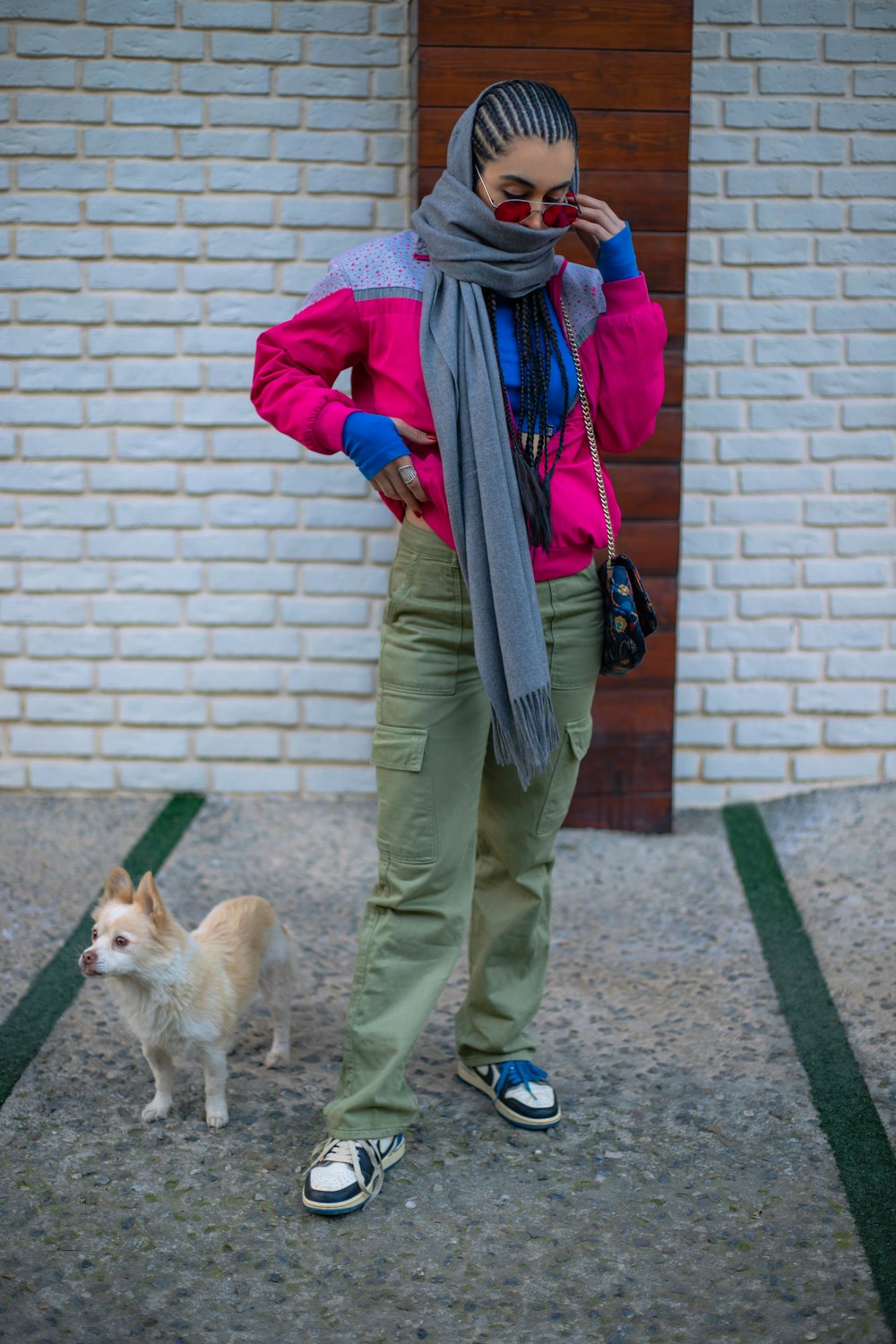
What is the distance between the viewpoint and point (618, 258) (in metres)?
2.46

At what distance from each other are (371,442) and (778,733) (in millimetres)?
2727

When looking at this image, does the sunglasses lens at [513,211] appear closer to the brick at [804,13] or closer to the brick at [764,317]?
the brick at [764,317]

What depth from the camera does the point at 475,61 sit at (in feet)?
13.0

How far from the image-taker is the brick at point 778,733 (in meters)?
4.64

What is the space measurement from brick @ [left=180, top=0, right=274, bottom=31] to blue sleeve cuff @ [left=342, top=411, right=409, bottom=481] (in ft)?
8.28

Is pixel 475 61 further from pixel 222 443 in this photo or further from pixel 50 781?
pixel 50 781

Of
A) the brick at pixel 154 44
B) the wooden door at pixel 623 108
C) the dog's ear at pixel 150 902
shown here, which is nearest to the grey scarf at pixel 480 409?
the dog's ear at pixel 150 902

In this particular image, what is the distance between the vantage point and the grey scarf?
7.69ft

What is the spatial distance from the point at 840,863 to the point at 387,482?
2.40 meters

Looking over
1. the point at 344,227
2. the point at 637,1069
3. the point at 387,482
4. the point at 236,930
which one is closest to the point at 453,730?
the point at 387,482

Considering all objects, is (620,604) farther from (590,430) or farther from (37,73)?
(37,73)

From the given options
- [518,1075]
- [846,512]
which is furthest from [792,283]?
[518,1075]

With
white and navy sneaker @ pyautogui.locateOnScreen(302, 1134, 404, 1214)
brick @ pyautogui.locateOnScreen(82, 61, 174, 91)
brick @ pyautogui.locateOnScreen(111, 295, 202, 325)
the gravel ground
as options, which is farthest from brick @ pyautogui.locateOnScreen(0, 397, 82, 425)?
white and navy sneaker @ pyautogui.locateOnScreen(302, 1134, 404, 1214)

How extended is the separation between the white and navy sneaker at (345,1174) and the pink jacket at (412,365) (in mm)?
1200
